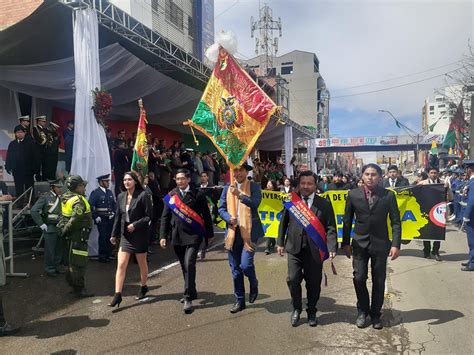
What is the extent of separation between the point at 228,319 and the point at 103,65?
709 cm

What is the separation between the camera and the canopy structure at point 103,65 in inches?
312

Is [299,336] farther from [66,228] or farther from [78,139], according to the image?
[78,139]

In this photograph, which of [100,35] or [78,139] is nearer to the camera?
[78,139]

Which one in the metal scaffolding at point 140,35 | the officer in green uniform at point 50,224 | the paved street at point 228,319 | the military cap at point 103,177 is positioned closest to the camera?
the paved street at point 228,319

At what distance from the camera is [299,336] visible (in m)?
4.03

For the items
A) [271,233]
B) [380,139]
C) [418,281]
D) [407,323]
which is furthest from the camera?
[380,139]

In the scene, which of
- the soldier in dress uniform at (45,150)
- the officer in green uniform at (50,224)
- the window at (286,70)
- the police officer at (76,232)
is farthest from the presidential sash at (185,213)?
the window at (286,70)

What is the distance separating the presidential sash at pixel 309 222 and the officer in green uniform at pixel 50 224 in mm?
4296

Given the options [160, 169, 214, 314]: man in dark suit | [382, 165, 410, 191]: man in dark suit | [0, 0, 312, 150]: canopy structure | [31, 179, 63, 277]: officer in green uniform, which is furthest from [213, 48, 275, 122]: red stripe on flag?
[382, 165, 410, 191]: man in dark suit

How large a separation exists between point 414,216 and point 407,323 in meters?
3.22

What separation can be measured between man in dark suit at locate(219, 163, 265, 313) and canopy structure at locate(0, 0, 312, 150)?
4508 mm

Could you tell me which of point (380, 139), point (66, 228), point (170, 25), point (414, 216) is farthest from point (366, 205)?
point (380, 139)

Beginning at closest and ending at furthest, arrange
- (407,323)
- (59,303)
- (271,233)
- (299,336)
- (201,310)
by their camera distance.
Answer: (299,336) < (407,323) < (201,310) < (59,303) < (271,233)

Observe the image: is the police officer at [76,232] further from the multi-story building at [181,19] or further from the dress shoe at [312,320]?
the multi-story building at [181,19]
